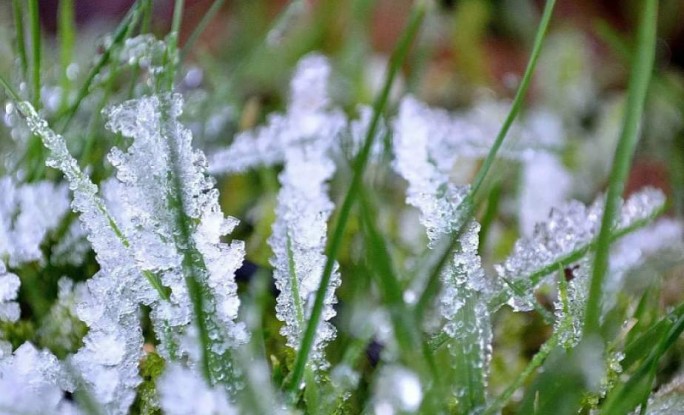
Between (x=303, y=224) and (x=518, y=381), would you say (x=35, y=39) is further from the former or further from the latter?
(x=518, y=381)

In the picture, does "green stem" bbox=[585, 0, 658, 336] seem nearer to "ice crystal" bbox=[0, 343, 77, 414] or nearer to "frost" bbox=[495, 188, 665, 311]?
"frost" bbox=[495, 188, 665, 311]

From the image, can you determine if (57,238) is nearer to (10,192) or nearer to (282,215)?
(10,192)

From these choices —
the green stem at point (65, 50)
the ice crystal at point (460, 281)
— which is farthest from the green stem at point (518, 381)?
the green stem at point (65, 50)

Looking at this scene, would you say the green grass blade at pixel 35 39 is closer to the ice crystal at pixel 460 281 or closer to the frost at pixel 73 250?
the frost at pixel 73 250

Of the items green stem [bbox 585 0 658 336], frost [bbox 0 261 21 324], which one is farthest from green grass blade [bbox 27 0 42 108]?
green stem [bbox 585 0 658 336]

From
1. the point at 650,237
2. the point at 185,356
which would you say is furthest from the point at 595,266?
the point at 650,237

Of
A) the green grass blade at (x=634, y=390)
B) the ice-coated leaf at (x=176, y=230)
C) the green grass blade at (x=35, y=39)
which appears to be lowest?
the green grass blade at (x=634, y=390)
